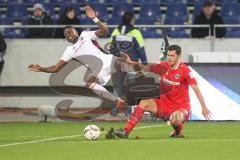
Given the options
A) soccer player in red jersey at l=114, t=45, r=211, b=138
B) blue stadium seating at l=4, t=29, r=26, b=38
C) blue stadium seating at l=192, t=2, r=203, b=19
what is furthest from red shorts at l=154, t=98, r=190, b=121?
blue stadium seating at l=192, t=2, r=203, b=19

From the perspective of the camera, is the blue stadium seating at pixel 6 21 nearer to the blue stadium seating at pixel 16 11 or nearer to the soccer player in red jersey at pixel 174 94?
the blue stadium seating at pixel 16 11

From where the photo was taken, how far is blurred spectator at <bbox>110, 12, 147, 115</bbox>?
65.4 feet

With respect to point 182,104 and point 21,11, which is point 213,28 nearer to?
point 21,11

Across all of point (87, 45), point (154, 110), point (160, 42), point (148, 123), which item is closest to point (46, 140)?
point (154, 110)

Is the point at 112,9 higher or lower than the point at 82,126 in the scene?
higher

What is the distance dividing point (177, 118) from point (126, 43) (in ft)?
22.9

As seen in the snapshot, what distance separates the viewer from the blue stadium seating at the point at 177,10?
22.8 meters

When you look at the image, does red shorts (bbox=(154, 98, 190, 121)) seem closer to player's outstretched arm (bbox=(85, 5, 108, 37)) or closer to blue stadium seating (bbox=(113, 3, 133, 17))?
player's outstretched arm (bbox=(85, 5, 108, 37))

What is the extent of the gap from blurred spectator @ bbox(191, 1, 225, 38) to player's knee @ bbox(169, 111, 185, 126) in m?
7.91

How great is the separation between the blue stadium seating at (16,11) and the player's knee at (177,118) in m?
10.8

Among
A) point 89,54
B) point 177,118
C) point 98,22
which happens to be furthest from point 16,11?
point 177,118

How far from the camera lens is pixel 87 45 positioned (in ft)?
57.1

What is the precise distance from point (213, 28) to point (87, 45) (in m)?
5.00

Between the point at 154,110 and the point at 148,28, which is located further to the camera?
the point at 148,28
